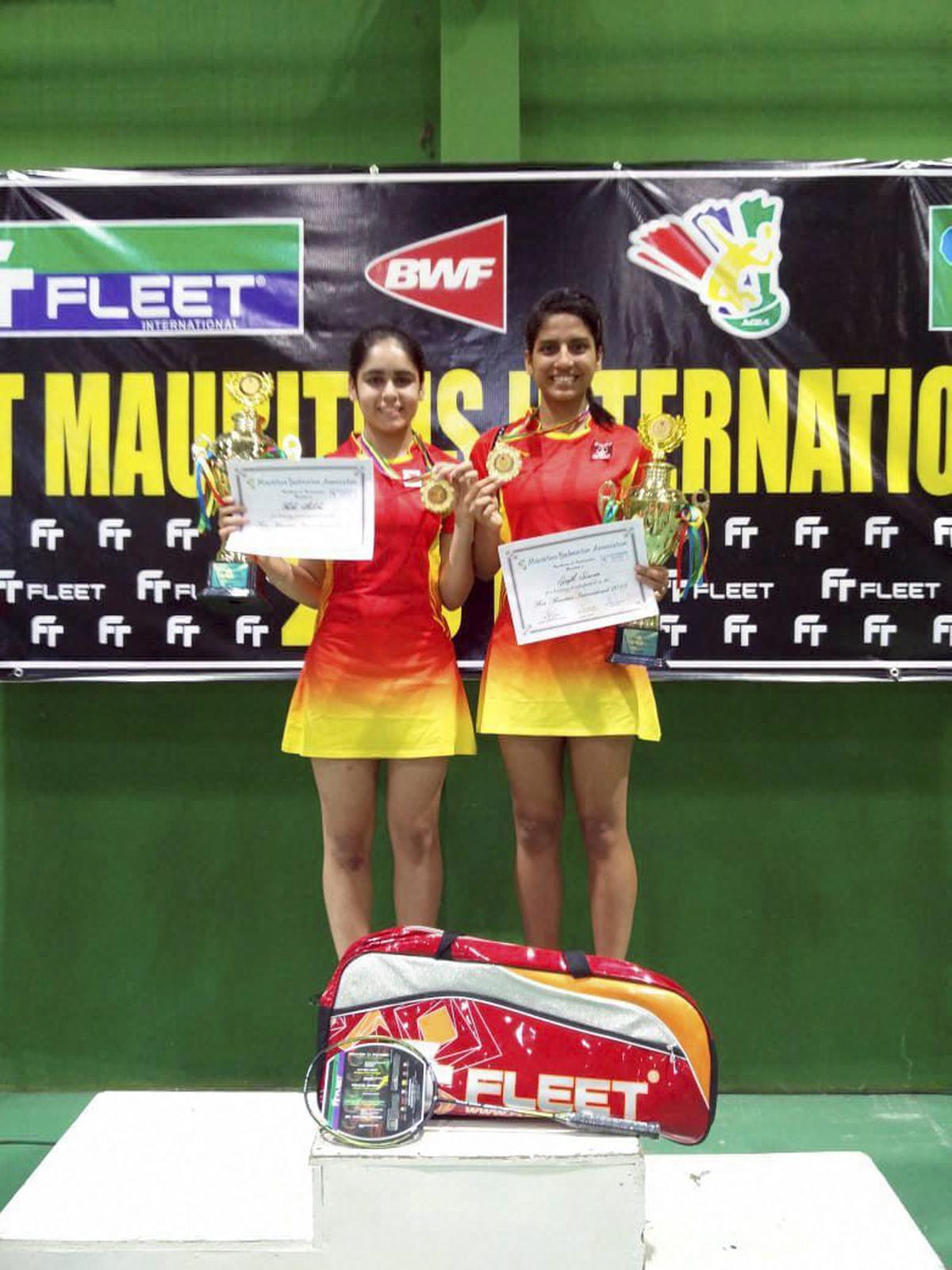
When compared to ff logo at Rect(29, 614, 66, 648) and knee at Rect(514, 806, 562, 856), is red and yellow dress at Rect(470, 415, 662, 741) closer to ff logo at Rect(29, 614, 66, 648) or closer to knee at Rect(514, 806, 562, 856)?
knee at Rect(514, 806, 562, 856)

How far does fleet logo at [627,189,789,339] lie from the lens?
2781mm

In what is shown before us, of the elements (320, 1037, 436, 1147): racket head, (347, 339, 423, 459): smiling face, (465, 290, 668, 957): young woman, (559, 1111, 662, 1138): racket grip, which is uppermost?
(347, 339, 423, 459): smiling face

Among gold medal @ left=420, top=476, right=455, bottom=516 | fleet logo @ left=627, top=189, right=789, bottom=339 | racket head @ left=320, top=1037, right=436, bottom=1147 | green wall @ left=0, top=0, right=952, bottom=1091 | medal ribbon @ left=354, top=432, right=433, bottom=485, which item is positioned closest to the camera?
racket head @ left=320, top=1037, right=436, bottom=1147

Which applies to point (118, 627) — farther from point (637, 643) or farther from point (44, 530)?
point (637, 643)

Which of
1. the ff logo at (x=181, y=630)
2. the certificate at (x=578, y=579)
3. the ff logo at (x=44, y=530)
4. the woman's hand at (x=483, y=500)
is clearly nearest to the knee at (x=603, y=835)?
the certificate at (x=578, y=579)

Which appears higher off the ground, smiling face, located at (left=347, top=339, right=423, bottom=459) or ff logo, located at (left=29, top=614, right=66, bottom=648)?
smiling face, located at (left=347, top=339, right=423, bottom=459)

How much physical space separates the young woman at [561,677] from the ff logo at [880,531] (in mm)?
704

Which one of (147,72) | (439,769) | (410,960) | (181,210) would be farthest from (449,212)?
(410,960)

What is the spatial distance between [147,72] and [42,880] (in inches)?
78.2

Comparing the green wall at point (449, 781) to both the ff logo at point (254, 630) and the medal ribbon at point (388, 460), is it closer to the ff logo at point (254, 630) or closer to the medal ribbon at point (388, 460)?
the ff logo at point (254, 630)

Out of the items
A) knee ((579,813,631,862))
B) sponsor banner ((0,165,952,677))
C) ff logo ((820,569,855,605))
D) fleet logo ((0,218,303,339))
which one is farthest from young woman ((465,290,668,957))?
fleet logo ((0,218,303,339))

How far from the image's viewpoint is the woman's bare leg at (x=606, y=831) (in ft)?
7.80

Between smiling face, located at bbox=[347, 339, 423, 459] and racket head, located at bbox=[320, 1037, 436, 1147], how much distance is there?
1.17 metres

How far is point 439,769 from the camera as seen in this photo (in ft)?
7.87
